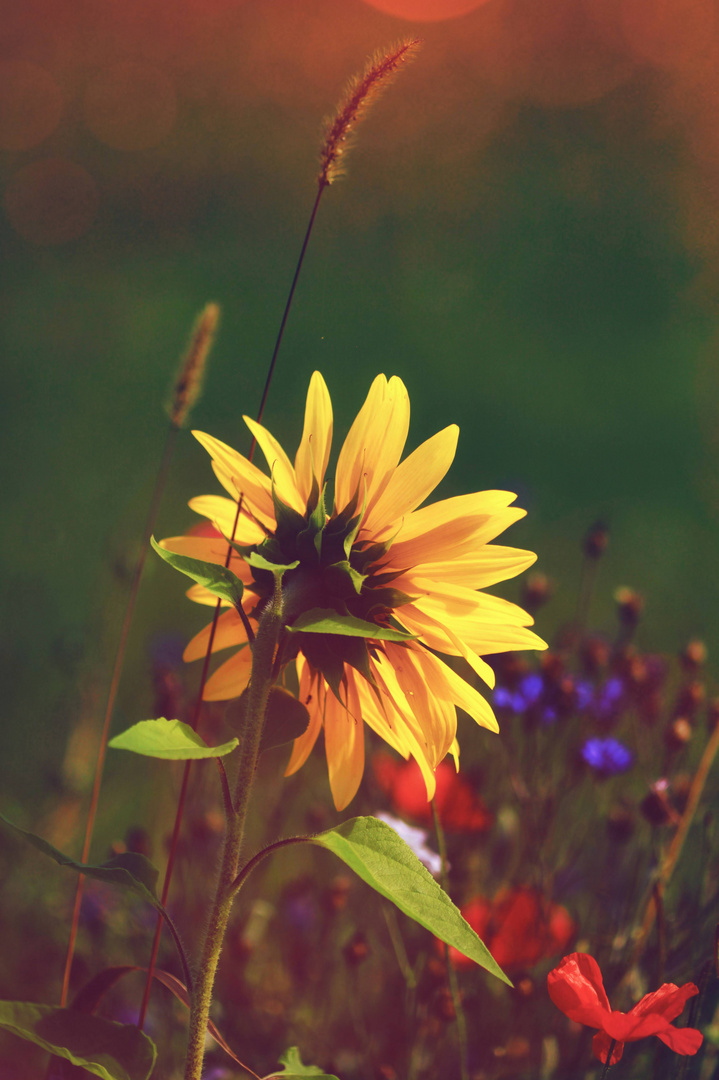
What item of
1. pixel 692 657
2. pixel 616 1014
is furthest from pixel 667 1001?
pixel 692 657

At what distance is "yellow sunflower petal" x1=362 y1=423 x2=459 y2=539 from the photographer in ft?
0.95

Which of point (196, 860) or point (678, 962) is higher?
point (678, 962)

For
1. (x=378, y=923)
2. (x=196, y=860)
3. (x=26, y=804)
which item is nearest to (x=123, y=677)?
(x=26, y=804)

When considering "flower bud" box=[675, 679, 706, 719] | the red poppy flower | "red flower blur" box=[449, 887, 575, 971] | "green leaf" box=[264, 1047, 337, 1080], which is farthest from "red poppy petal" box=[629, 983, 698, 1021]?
"flower bud" box=[675, 679, 706, 719]

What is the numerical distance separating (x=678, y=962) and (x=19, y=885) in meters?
0.63

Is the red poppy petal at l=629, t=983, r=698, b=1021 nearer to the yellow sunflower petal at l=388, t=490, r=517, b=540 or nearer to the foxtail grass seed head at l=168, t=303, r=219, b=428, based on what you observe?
the yellow sunflower petal at l=388, t=490, r=517, b=540

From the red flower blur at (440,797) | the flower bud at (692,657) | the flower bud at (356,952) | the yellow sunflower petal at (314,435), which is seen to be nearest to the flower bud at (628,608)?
the flower bud at (692,657)

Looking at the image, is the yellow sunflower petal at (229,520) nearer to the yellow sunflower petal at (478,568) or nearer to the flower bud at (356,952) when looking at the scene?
the yellow sunflower petal at (478,568)

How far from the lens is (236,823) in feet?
0.86

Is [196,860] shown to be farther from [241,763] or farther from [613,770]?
[241,763]

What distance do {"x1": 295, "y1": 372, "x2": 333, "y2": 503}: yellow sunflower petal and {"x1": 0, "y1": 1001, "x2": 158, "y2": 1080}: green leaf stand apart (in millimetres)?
179

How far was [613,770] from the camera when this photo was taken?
0.56 metres

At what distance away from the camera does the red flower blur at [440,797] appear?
60 cm

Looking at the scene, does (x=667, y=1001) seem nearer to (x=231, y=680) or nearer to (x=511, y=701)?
(x=231, y=680)
